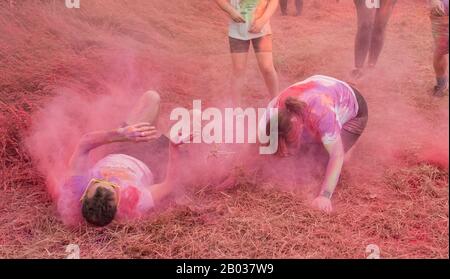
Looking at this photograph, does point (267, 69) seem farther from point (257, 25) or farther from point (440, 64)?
point (440, 64)

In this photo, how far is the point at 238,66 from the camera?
3.83m

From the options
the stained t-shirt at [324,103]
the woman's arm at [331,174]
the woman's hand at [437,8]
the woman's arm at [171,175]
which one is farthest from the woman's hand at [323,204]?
the woman's hand at [437,8]

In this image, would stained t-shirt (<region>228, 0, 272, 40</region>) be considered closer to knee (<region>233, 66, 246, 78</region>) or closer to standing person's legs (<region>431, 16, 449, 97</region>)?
knee (<region>233, 66, 246, 78</region>)

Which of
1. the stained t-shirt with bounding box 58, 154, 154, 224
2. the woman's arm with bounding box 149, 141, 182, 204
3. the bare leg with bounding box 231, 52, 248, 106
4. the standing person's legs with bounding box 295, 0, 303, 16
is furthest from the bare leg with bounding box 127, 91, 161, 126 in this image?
the standing person's legs with bounding box 295, 0, 303, 16

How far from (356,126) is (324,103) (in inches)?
14.4

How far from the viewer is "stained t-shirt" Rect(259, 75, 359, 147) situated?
3.49m

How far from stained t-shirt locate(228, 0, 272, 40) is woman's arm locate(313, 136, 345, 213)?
936mm

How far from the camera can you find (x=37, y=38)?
4098 millimetres

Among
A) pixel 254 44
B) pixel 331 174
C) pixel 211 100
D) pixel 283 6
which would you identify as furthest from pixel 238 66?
pixel 331 174

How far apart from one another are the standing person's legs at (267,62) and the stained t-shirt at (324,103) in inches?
5.8

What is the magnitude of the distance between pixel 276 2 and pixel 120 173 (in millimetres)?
1594
